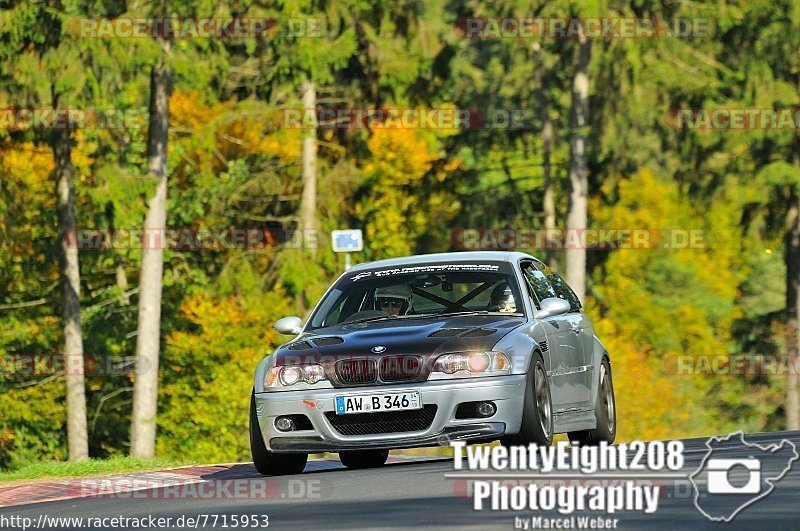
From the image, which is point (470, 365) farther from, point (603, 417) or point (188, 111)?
point (188, 111)

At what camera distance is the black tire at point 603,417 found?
14.9 metres

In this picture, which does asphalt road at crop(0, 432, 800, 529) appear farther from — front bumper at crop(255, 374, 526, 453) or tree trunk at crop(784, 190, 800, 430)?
tree trunk at crop(784, 190, 800, 430)

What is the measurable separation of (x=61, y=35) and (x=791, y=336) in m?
21.8

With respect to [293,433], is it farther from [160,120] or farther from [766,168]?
[766,168]

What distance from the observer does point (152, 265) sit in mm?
30844

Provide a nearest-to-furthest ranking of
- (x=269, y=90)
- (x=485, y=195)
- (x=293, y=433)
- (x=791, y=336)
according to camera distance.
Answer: (x=293, y=433) < (x=269, y=90) < (x=791, y=336) < (x=485, y=195)

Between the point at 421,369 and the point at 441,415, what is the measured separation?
0.35 m

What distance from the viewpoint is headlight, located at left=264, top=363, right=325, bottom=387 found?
12.9 meters

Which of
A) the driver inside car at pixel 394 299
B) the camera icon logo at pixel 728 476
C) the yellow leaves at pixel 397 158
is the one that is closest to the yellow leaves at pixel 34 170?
the yellow leaves at pixel 397 158

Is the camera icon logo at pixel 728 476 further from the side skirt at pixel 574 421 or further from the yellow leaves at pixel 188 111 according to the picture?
the yellow leaves at pixel 188 111

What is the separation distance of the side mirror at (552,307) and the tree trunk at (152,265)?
17334 millimetres

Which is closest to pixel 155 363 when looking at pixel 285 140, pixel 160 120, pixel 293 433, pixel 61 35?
pixel 160 120

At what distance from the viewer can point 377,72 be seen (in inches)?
1639

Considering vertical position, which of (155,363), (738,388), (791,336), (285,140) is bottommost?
(738,388)
